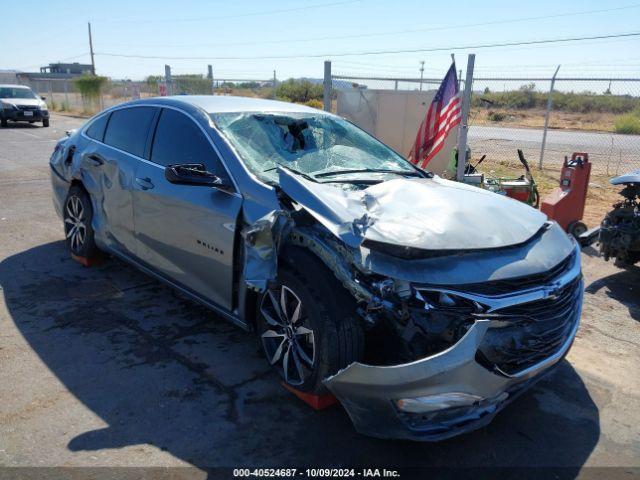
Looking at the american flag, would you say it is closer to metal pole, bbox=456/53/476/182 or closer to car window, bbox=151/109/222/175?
metal pole, bbox=456/53/476/182

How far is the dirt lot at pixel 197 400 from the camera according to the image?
281cm

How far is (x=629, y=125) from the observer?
28.2 metres

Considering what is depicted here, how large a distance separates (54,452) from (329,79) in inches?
369

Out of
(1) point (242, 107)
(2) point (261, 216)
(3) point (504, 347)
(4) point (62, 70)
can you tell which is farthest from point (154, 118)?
(4) point (62, 70)

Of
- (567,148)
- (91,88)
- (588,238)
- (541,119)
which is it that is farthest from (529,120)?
(588,238)

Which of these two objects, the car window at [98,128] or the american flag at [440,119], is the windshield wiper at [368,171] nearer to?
the car window at [98,128]

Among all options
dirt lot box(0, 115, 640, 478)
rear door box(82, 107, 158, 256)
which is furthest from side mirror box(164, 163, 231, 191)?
dirt lot box(0, 115, 640, 478)

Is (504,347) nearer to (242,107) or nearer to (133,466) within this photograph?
(133,466)

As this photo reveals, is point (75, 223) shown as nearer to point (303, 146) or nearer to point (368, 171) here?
point (303, 146)

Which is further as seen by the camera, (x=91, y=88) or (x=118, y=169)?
(x=91, y=88)

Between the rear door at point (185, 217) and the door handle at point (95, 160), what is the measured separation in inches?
30.9

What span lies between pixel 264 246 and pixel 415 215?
0.88 meters

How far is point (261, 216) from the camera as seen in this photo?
3.29m

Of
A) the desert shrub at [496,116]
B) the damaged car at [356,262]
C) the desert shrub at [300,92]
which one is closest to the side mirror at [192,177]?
the damaged car at [356,262]
